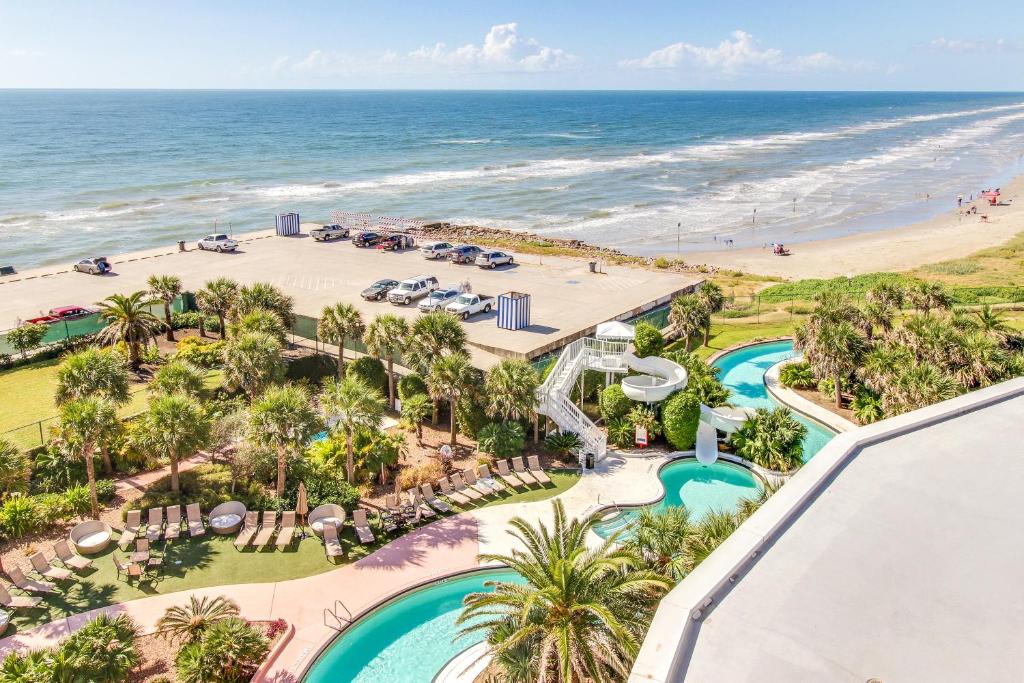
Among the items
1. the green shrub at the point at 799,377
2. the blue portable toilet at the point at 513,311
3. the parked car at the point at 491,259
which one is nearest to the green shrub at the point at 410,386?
the blue portable toilet at the point at 513,311

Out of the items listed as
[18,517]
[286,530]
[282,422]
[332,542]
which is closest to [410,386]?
[282,422]

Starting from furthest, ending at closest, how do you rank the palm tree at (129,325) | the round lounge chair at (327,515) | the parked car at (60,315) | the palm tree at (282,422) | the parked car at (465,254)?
1. the parked car at (465,254)
2. the parked car at (60,315)
3. the palm tree at (129,325)
4. the palm tree at (282,422)
5. the round lounge chair at (327,515)

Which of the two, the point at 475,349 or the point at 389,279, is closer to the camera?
the point at 475,349

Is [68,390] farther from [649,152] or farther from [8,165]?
[649,152]

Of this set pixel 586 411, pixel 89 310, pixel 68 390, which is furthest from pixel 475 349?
pixel 89 310

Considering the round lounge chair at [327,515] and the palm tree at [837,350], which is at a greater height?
the palm tree at [837,350]

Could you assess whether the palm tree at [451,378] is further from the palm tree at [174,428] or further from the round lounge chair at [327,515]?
the palm tree at [174,428]

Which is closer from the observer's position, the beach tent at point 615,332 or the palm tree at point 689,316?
the beach tent at point 615,332

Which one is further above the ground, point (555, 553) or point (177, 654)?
point (555, 553)
